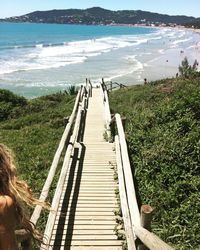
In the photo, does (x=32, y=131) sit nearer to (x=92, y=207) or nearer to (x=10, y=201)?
(x=92, y=207)

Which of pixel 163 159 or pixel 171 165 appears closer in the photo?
pixel 171 165

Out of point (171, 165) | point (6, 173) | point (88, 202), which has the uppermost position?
point (6, 173)

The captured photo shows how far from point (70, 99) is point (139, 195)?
20.5 meters

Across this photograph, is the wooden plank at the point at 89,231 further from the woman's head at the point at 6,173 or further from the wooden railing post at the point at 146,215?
the woman's head at the point at 6,173

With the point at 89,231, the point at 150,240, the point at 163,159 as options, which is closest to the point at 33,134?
the point at 163,159

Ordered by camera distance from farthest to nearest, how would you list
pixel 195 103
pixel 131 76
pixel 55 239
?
pixel 131 76, pixel 195 103, pixel 55 239

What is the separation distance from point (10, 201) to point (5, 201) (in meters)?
0.07

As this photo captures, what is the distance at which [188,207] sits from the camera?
855 cm

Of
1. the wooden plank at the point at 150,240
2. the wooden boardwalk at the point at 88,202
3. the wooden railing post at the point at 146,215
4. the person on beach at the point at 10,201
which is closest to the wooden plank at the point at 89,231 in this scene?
the wooden boardwalk at the point at 88,202

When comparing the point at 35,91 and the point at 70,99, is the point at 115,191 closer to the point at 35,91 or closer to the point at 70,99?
the point at 70,99

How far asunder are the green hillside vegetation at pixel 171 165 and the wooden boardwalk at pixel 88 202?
750 millimetres

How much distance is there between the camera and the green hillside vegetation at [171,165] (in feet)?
26.9

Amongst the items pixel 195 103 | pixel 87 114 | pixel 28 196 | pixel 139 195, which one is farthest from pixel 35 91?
pixel 28 196

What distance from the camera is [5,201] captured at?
3.62 metres
